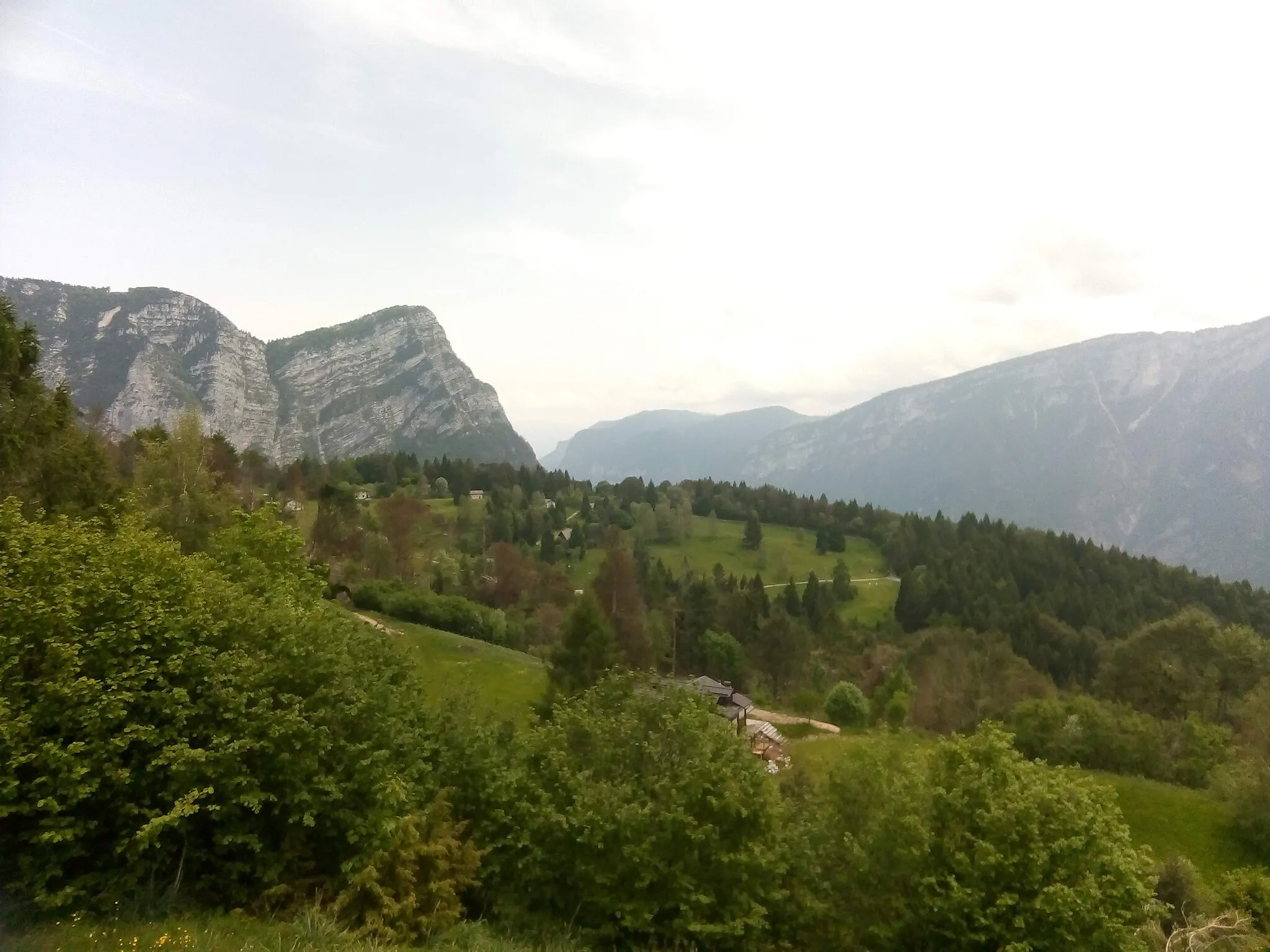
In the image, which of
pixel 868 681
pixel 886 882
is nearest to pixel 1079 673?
pixel 868 681

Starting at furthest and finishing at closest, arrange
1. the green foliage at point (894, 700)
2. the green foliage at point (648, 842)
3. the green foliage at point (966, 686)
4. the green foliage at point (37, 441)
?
the green foliage at point (966, 686) < the green foliage at point (894, 700) < the green foliage at point (37, 441) < the green foliage at point (648, 842)

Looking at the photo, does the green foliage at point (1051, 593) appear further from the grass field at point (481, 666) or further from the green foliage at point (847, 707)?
the grass field at point (481, 666)

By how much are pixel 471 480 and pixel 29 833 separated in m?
144

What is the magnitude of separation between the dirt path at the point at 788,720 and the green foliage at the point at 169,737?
4712 centimetres

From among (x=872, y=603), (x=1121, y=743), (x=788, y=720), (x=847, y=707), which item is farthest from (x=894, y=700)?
(x=872, y=603)

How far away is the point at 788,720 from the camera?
202 feet

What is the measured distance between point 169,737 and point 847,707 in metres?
57.7

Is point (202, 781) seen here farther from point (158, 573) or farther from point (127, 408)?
point (127, 408)

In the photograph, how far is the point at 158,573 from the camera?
15422mm

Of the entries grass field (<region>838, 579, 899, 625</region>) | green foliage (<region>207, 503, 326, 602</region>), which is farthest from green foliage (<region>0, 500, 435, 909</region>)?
grass field (<region>838, 579, 899, 625</region>)

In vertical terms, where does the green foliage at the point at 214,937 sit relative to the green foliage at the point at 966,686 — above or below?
above

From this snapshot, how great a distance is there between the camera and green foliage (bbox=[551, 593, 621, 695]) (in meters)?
43.4

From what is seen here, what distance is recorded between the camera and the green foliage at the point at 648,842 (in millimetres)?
15711

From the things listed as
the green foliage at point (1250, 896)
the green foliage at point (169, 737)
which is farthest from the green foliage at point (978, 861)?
the green foliage at point (169, 737)
